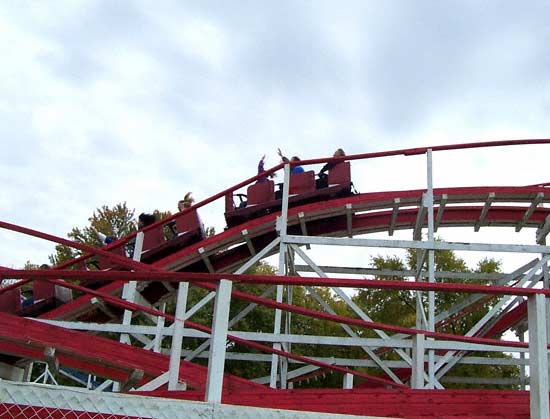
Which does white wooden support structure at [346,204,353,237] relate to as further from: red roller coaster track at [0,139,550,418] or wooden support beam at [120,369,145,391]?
wooden support beam at [120,369,145,391]

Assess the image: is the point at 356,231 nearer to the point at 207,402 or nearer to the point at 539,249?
the point at 539,249

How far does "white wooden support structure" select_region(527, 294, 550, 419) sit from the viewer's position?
364cm

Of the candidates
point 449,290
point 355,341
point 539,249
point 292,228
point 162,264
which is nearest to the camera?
point 449,290

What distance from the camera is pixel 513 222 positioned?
12133 millimetres

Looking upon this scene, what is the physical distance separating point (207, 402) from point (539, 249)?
768cm

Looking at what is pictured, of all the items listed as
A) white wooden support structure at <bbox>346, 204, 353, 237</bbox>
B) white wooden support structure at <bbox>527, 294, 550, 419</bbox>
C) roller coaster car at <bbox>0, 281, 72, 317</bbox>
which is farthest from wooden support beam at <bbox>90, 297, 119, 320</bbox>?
white wooden support structure at <bbox>527, 294, 550, 419</bbox>

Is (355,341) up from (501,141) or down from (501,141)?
down

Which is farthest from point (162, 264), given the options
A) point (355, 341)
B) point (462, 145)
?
point (462, 145)

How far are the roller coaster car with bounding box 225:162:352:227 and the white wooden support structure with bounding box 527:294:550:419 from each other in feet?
24.7

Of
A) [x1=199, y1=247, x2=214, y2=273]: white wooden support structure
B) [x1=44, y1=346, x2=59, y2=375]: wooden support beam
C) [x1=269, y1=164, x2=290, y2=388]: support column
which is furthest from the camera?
[x1=199, y1=247, x2=214, y2=273]: white wooden support structure

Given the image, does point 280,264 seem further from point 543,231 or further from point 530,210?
point 543,231

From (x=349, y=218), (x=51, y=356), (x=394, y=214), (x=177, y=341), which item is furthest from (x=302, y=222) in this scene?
(x=177, y=341)

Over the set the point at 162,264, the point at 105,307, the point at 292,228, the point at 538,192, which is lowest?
the point at 105,307

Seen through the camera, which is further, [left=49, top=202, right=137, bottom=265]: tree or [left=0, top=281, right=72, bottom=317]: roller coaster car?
[left=49, top=202, right=137, bottom=265]: tree
